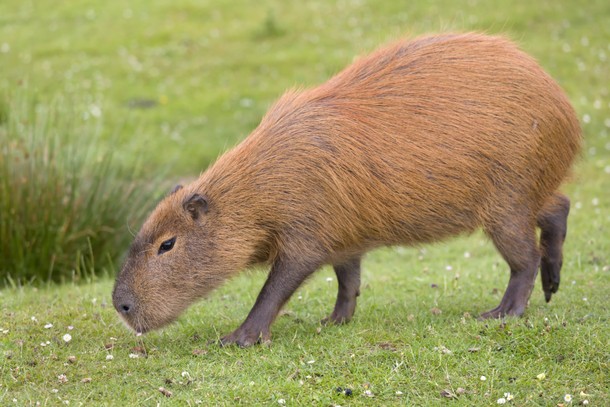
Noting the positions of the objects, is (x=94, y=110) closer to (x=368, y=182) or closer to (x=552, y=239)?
(x=368, y=182)

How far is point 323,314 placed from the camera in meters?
6.16

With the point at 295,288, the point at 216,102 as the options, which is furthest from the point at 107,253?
the point at 216,102

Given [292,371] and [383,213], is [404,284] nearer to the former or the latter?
[383,213]

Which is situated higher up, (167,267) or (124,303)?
(167,267)

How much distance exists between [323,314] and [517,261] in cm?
136

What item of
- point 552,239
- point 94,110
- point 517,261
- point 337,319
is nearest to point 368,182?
point 337,319

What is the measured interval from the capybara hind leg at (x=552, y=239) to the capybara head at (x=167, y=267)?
87.2 inches

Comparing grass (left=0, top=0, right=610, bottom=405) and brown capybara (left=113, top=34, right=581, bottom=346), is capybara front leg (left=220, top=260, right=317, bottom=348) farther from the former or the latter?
grass (left=0, top=0, right=610, bottom=405)

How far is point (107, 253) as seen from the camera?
26.8ft

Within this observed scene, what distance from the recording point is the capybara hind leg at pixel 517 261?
556cm

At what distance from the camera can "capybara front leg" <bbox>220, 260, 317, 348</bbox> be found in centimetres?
521

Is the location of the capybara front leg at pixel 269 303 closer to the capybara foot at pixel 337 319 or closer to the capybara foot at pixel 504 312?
the capybara foot at pixel 337 319

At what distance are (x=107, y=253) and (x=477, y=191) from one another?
3933 millimetres

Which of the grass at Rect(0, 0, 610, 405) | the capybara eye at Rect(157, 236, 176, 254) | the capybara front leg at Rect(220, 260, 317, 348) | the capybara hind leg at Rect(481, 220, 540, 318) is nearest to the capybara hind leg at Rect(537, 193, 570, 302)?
the grass at Rect(0, 0, 610, 405)
